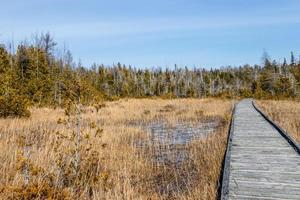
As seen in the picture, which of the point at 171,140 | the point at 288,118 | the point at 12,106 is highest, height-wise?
the point at 12,106

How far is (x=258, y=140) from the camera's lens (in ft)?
30.7

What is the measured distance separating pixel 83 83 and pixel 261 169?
3.33 meters

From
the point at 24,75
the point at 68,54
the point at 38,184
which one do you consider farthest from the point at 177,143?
the point at 68,54

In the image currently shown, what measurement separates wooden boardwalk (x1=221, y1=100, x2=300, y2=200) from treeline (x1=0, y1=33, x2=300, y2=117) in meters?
2.74

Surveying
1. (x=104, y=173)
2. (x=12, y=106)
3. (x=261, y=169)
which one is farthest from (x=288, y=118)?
(x=104, y=173)

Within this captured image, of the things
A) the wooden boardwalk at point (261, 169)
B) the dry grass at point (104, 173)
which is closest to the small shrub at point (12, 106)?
the dry grass at point (104, 173)

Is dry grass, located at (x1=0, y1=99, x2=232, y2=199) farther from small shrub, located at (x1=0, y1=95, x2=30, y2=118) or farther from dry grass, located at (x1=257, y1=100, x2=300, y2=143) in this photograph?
small shrub, located at (x1=0, y1=95, x2=30, y2=118)

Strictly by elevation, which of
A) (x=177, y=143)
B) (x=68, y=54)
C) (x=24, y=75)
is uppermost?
(x=68, y=54)

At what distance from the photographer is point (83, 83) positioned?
23.2ft

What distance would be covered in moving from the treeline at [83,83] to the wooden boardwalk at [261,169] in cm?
274

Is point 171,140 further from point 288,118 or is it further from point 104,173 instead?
point 288,118

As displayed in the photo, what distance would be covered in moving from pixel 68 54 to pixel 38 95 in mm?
39076

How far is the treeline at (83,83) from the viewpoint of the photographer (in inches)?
595

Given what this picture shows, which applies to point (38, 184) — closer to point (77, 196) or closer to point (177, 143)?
point (77, 196)
